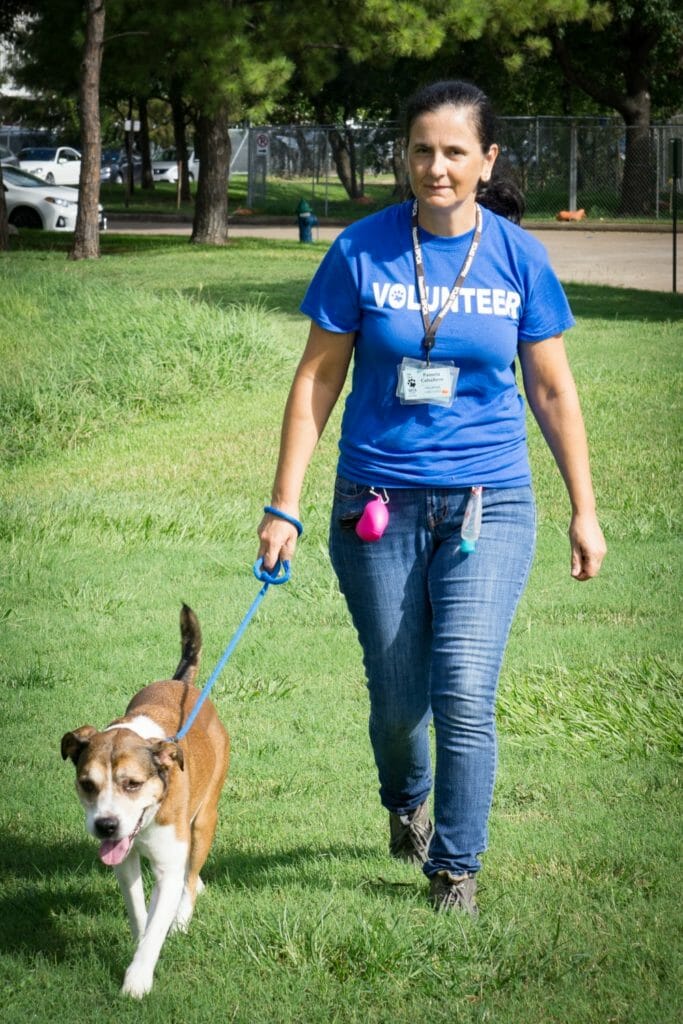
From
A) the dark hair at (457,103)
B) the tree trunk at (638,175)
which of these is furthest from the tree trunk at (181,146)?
the dark hair at (457,103)

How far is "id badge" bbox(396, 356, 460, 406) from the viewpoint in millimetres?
3428

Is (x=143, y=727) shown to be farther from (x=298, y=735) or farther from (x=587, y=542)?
(x=298, y=735)

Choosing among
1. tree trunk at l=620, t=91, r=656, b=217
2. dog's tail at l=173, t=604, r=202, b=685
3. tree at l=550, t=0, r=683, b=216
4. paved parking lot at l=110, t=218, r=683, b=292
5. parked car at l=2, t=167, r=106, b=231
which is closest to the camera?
dog's tail at l=173, t=604, r=202, b=685

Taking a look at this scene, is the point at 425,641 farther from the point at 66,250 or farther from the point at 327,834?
the point at 66,250

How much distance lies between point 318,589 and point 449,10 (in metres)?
22.0

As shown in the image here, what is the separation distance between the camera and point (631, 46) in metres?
39.0

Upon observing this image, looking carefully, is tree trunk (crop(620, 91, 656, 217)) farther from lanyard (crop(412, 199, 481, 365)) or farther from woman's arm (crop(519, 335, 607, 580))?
lanyard (crop(412, 199, 481, 365))

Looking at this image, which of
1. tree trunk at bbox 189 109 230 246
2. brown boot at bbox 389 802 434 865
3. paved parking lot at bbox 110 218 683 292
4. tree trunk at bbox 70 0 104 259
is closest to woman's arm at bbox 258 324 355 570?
brown boot at bbox 389 802 434 865

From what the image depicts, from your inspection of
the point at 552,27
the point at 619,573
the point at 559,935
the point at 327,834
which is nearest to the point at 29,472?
the point at 619,573

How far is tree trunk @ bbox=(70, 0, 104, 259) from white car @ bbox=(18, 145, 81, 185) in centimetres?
2510

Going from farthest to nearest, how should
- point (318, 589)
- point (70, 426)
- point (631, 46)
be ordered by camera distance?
point (631, 46)
point (70, 426)
point (318, 589)

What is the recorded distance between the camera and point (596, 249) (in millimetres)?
28906

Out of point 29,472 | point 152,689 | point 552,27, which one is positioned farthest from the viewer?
point 552,27

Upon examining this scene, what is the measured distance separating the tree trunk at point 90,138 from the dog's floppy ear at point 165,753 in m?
23.1
